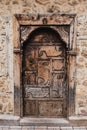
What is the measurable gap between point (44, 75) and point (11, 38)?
1017mm

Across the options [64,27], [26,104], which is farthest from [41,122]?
[64,27]

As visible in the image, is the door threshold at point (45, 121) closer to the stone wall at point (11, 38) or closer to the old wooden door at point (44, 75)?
the old wooden door at point (44, 75)

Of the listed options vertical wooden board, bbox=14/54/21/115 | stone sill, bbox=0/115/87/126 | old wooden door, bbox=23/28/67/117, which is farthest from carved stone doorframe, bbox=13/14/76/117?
stone sill, bbox=0/115/87/126

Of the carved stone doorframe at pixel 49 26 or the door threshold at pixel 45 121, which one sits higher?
the carved stone doorframe at pixel 49 26

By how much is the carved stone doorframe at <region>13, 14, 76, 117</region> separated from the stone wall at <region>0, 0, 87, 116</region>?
0.27ft

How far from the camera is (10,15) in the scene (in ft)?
19.4

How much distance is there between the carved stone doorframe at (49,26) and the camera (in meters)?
5.90

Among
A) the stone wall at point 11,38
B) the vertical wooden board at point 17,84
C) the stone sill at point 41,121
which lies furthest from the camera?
the stone sill at point 41,121

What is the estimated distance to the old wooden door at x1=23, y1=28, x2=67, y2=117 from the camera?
6172mm

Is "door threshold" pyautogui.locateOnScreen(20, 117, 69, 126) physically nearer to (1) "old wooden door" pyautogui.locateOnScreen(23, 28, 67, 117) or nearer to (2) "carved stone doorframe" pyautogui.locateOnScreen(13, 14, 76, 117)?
(1) "old wooden door" pyautogui.locateOnScreen(23, 28, 67, 117)

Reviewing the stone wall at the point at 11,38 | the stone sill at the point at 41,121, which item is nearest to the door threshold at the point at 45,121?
the stone sill at the point at 41,121

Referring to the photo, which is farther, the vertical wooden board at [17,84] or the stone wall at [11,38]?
the vertical wooden board at [17,84]

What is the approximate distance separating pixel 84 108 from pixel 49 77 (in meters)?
0.95

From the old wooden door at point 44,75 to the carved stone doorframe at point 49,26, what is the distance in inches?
6.4
